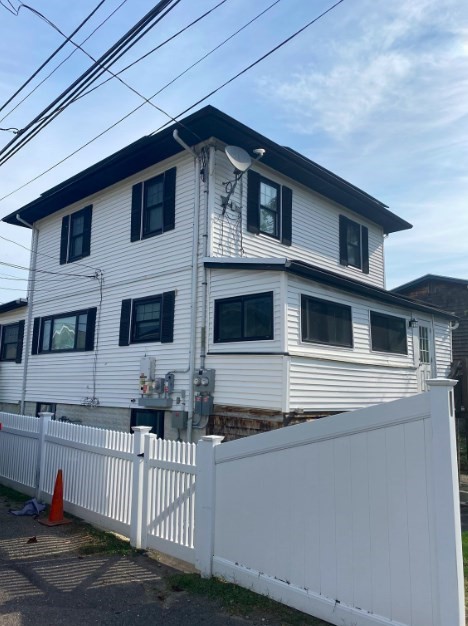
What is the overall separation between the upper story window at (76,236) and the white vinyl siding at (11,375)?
3.34 m

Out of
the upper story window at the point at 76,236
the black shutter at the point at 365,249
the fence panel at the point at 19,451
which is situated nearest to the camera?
the fence panel at the point at 19,451

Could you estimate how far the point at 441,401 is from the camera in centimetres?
362

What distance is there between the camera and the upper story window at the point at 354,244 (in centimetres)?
1542

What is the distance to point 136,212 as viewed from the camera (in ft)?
43.2

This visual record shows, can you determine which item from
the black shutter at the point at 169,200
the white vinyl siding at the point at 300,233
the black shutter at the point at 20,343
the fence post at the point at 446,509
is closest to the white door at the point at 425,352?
the white vinyl siding at the point at 300,233

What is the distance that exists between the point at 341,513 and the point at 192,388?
6.74m

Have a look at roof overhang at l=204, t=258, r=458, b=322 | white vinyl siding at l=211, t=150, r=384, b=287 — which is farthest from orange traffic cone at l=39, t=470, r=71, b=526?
white vinyl siding at l=211, t=150, r=384, b=287

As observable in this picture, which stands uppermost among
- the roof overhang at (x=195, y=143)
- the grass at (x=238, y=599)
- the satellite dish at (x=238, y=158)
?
the roof overhang at (x=195, y=143)

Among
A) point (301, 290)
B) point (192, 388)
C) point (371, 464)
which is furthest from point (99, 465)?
point (301, 290)

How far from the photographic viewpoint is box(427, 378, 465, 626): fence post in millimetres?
3428

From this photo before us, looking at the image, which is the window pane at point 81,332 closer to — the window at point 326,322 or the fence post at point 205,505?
the window at point 326,322

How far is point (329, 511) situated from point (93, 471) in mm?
4240

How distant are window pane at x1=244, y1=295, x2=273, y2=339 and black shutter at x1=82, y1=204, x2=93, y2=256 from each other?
6.72 meters

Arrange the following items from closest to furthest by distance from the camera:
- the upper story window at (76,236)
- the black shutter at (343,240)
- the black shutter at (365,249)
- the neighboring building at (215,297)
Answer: the neighboring building at (215,297) < the upper story window at (76,236) < the black shutter at (343,240) < the black shutter at (365,249)
